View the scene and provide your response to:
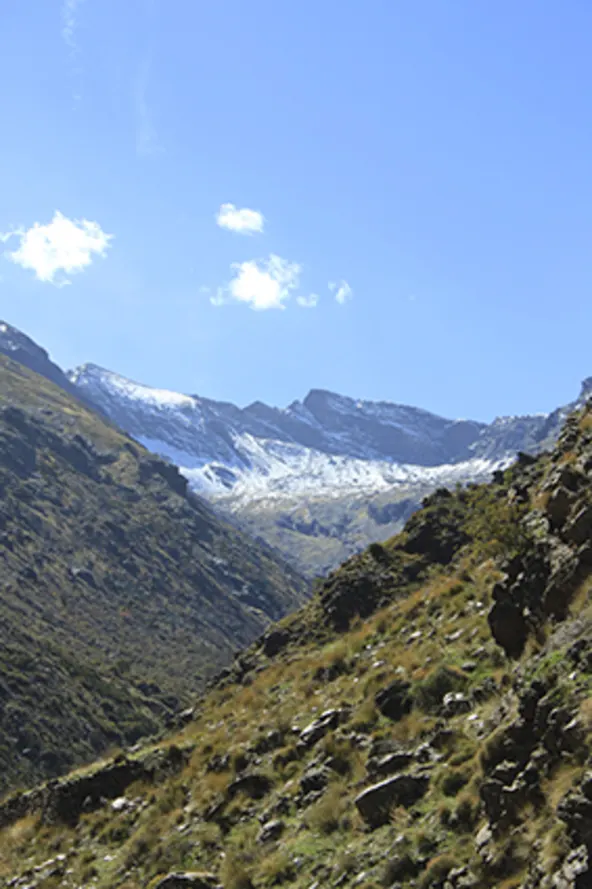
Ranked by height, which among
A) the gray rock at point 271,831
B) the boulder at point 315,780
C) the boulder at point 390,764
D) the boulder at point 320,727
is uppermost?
the boulder at point 390,764

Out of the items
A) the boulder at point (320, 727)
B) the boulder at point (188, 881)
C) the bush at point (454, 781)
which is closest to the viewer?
the bush at point (454, 781)

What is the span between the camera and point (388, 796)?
13531 millimetres

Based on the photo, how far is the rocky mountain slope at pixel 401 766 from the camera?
10508 millimetres

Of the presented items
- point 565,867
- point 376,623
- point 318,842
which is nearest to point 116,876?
point 318,842

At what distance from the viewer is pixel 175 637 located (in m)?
172

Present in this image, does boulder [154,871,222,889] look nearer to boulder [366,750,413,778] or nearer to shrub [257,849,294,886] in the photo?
shrub [257,849,294,886]

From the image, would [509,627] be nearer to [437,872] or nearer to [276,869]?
[276,869]

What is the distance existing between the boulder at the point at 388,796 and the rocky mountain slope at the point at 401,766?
0.09ft

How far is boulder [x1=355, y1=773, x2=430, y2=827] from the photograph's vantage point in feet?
43.5

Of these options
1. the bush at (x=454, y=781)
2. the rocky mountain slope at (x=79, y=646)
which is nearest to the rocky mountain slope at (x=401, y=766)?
the bush at (x=454, y=781)

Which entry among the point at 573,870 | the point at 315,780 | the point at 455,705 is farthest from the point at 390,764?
the point at 573,870

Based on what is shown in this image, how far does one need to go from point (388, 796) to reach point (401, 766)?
1.18 meters

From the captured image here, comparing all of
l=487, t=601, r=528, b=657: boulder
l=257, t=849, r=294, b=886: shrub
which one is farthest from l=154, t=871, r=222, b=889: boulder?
l=487, t=601, r=528, b=657: boulder

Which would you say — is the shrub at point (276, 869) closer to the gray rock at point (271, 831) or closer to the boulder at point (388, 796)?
the gray rock at point (271, 831)
